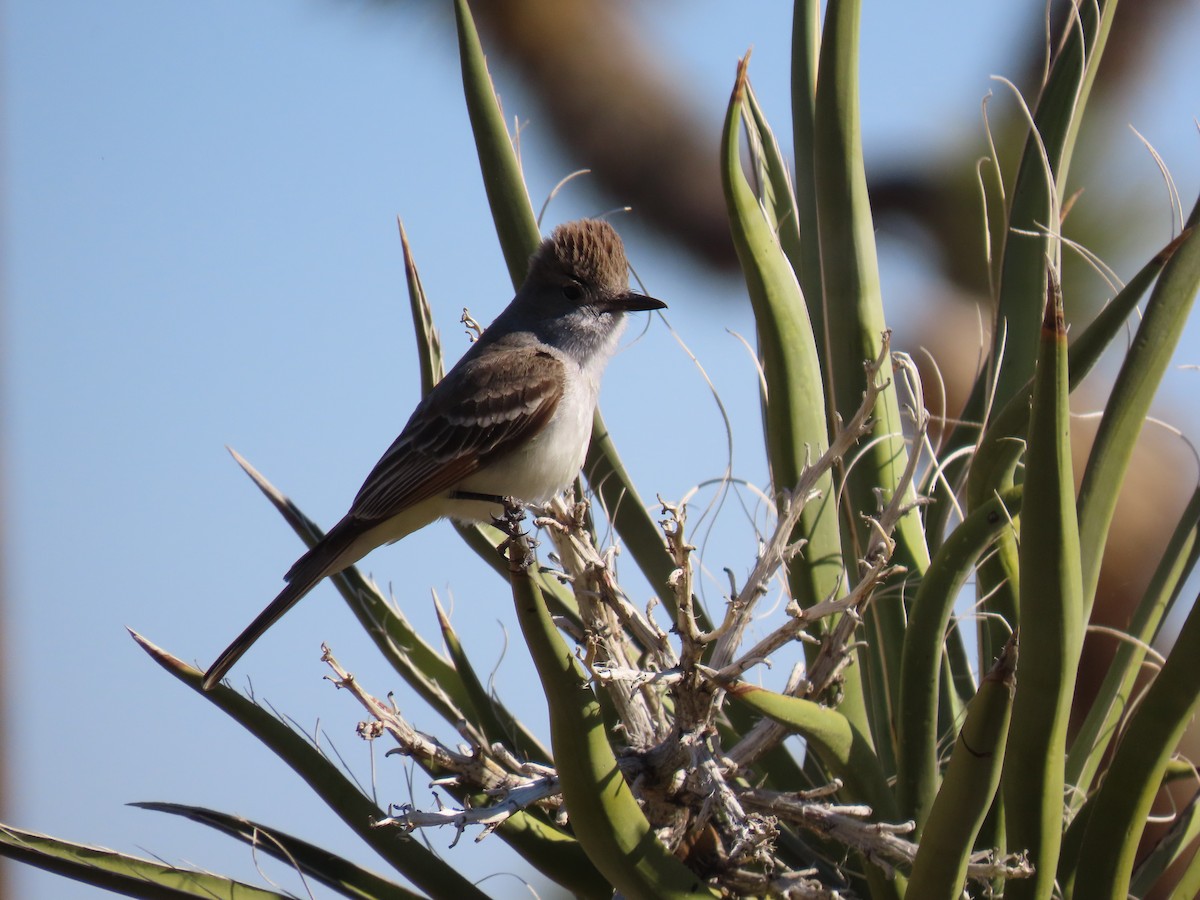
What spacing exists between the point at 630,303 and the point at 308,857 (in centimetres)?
217

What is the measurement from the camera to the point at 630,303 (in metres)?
4.34

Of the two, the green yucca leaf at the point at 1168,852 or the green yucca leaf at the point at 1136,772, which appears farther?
the green yucca leaf at the point at 1168,852

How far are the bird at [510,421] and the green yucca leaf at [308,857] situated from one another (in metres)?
0.69

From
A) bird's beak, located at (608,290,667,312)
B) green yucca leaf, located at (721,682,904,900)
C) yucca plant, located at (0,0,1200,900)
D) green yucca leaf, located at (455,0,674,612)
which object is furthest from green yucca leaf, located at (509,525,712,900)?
bird's beak, located at (608,290,667,312)

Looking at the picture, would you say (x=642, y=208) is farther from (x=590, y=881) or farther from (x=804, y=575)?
(x=590, y=881)

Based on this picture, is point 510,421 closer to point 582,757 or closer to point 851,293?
point 851,293

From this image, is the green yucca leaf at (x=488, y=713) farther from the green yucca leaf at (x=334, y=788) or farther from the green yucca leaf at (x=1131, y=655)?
the green yucca leaf at (x=1131, y=655)

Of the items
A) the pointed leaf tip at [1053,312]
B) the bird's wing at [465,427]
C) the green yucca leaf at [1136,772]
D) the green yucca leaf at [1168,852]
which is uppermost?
A: the bird's wing at [465,427]

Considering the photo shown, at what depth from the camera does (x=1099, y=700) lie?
2910 millimetres

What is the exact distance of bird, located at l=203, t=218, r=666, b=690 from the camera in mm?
3873

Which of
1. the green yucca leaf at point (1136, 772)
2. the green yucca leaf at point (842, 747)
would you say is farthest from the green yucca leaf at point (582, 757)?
the green yucca leaf at point (1136, 772)

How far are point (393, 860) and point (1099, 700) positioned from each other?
1.67 metres

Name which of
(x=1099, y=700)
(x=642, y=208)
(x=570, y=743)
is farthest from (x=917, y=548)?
(x=642, y=208)

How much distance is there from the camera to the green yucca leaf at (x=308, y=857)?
2.89m
